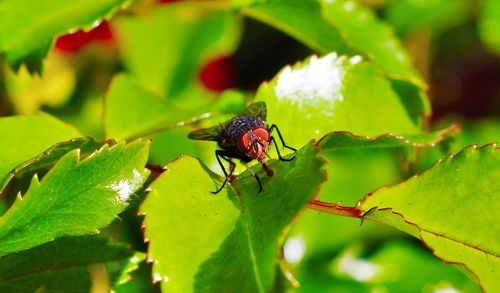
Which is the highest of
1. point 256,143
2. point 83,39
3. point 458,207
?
point 83,39

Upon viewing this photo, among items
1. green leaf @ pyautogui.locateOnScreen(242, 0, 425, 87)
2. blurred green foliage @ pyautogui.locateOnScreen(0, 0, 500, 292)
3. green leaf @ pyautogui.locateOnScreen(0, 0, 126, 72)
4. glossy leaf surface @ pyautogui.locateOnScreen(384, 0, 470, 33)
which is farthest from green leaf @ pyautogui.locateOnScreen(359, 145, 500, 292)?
glossy leaf surface @ pyautogui.locateOnScreen(384, 0, 470, 33)

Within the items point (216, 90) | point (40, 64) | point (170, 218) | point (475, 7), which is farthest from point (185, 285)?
point (475, 7)

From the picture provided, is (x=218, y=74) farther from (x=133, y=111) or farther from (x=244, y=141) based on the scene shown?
(x=244, y=141)

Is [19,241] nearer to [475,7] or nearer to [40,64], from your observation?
[40,64]

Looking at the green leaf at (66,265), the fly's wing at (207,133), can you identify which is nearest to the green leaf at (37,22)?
the fly's wing at (207,133)

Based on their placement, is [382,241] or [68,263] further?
[382,241]

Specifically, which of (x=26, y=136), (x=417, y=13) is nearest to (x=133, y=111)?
(x=26, y=136)

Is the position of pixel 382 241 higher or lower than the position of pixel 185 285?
lower
